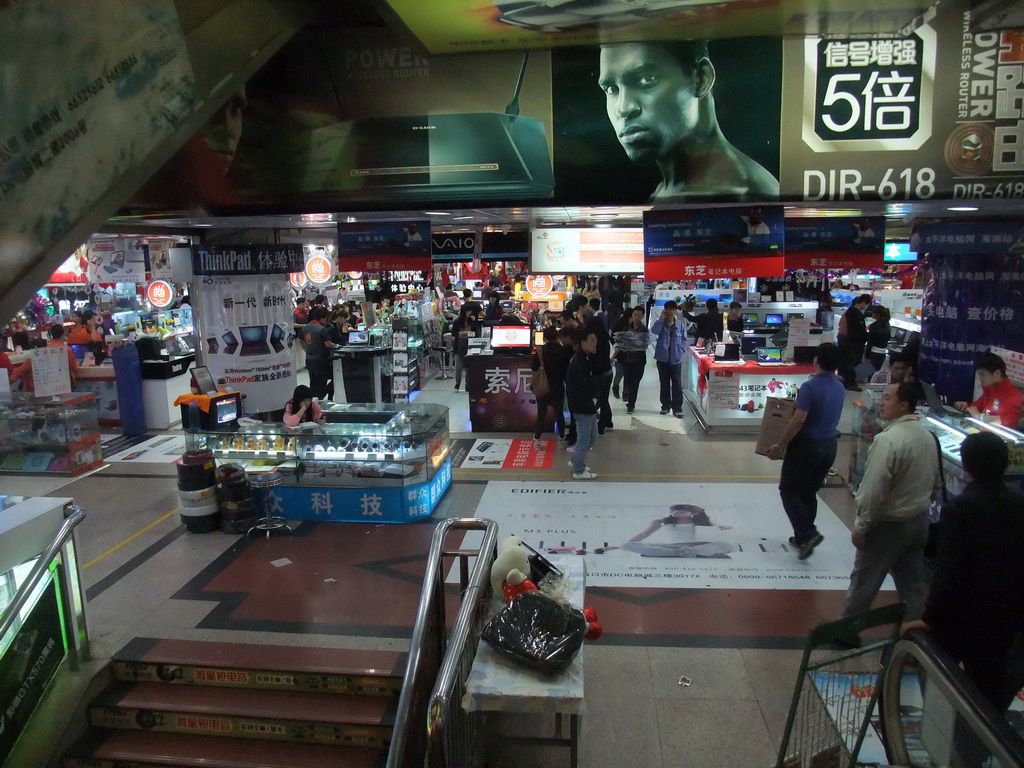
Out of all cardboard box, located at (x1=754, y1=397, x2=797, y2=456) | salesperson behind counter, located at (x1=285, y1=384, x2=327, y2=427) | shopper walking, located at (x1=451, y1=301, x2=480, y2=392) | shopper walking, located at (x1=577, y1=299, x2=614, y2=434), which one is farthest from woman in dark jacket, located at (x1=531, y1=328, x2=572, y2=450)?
shopper walking, located at (x1=451, y1=301, x2=480, y2=392)

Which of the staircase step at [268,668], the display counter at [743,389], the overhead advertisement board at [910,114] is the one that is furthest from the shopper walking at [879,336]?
the staircase step at [268,668]

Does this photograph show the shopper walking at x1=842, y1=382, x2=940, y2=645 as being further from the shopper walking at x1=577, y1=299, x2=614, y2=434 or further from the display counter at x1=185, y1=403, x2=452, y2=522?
the shopper walking at x1=577, y1=299, x2=614, y2=434

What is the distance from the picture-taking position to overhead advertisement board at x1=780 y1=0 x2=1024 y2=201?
5.99 metres

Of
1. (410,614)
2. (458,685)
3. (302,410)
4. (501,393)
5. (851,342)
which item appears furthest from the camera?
(851,342)

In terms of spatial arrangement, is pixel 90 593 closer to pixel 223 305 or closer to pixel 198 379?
pixel 198 379

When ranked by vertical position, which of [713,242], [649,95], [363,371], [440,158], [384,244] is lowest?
[363,371]

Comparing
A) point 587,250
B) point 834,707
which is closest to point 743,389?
point 587,250

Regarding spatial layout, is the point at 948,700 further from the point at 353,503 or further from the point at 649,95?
the point at 353,503

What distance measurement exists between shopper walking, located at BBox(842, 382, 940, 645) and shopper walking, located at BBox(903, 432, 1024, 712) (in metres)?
0.97

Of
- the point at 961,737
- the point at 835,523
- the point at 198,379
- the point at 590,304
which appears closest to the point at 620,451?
the point at 835,523

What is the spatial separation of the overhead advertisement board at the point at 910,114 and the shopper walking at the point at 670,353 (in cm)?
491

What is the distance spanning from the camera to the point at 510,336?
1178 centimetres

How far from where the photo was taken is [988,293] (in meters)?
9.20

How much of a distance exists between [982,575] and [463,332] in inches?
447
